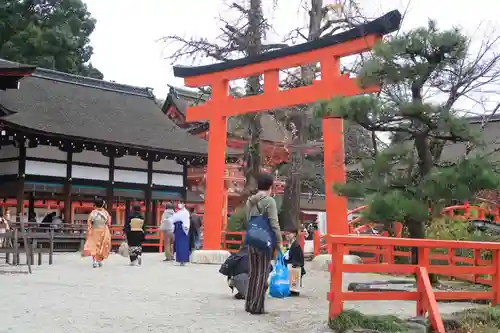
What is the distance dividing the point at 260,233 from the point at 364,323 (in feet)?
5.15

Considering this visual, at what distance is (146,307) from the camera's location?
259 inches

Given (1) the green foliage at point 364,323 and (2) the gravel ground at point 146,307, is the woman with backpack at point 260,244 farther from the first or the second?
(1) the green foliage at point 364,323

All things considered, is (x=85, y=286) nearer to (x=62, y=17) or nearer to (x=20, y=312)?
(x=20, y=312)

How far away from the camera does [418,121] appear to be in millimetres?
8508

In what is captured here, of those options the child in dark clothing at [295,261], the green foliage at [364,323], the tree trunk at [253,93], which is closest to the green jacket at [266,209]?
the green foliage at [364,323]

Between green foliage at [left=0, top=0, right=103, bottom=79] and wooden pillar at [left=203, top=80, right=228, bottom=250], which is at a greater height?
green foliage at [left=0, top=0, right=103, bottom=79]

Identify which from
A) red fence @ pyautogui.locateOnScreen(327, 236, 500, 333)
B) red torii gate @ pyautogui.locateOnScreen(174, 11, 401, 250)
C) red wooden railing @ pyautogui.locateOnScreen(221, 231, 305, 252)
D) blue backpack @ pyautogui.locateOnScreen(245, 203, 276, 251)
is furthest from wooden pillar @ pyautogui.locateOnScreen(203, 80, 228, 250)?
red fence @ pyautogui.locateOnScreen(327, 236, 500, 333)

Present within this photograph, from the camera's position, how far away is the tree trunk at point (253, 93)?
1772 centimetres

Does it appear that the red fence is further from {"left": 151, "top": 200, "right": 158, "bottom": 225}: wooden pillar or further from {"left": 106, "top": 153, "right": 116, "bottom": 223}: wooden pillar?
{"left": 151, "top": 200, "right": 158, "bottom": 225}: wooden pillar

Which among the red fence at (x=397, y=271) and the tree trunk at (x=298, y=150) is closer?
the red fence at (x=397, y=271)

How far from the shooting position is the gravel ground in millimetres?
5445

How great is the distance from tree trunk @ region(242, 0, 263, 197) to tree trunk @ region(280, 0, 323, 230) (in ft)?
3.81

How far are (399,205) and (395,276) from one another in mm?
4290

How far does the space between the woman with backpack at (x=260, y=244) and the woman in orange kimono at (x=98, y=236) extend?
275 inches
